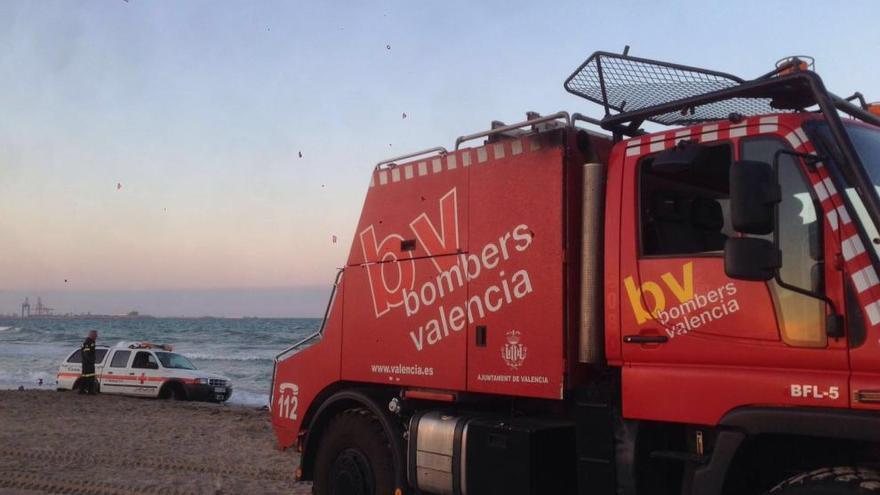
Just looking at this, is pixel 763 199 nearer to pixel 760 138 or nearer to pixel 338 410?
pixel 760 138

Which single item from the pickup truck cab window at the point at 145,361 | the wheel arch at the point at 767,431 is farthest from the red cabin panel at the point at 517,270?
the pickup truck cab window at the point at 145,361

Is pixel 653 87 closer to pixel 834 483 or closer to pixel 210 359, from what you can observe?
pixel 834 483

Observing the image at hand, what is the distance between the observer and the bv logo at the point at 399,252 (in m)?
5.68

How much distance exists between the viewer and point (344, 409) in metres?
6.56

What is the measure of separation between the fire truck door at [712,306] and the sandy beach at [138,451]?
545 cm

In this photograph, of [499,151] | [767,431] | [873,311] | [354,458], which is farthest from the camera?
[354,458]

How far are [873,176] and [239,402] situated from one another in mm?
23108

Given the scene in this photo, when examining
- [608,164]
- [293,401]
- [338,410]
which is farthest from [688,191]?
[293,401]

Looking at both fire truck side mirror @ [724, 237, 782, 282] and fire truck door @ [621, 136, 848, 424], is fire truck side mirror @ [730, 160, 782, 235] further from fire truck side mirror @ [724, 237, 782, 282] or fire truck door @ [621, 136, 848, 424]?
fire truck door @ [621, 136, 848, 424]

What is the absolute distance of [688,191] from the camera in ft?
14.5

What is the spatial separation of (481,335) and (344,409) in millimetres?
1810

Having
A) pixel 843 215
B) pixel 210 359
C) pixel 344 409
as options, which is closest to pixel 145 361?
pixel 344 409

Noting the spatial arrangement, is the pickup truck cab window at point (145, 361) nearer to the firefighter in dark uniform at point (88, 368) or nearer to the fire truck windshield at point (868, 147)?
the firefighter in dark uniform at point (88, 368)

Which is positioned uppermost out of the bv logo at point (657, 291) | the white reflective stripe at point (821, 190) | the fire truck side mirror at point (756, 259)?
the white reflective stripe at point (821, 190)
